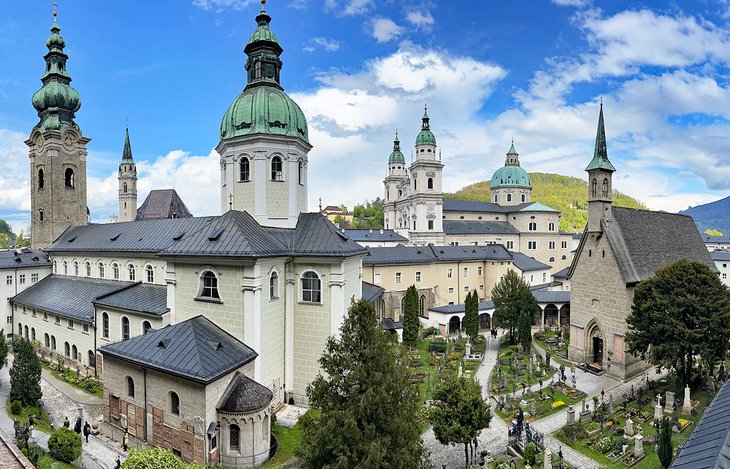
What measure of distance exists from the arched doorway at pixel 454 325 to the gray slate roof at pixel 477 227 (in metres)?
31.2

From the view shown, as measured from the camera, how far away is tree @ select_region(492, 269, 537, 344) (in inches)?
1409

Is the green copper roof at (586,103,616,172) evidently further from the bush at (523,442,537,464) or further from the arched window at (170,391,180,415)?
the arched window at (170,391,180,415)

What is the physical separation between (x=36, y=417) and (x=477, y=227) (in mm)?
66770

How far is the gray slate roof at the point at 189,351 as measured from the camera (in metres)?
16.5

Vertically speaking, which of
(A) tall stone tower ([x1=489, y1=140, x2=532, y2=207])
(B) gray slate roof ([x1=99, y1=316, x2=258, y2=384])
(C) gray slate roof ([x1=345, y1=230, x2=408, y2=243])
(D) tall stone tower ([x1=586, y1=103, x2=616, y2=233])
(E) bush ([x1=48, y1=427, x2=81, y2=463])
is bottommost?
(E) bush ([x1=48, y1=427, x2=81, y2=463])

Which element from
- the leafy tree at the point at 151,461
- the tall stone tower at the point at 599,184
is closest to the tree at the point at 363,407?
the leafy tree at the point at 151,461

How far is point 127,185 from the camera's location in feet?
230

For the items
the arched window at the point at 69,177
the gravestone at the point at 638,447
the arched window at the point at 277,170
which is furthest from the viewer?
the arched window at the point at 69,177

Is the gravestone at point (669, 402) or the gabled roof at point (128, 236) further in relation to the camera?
the gabled roof at point (128, 236)

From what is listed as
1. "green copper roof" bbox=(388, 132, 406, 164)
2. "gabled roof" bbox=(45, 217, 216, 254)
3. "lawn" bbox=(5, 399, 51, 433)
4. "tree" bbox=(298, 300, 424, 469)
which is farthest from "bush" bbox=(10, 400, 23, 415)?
"green copper roof" bbox=(388, 132, 406, 164)

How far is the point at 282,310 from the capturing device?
21625 millimetres

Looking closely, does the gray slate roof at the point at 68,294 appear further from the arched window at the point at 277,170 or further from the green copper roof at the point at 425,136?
the green copper roof at the point at 425,136

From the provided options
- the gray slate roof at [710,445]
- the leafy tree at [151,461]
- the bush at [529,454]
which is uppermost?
the gray slate roof at [710,445]

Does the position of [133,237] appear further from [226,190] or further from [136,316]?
[226,190]
